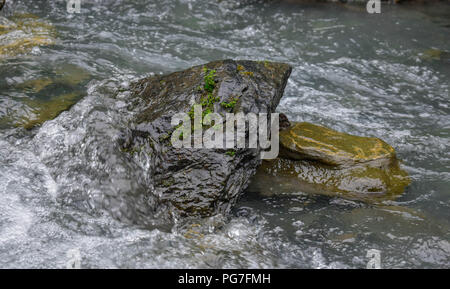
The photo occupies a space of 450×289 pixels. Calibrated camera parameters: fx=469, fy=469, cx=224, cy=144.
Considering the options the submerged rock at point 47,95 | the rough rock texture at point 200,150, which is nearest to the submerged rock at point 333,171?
the rough rock texture at point 200,150

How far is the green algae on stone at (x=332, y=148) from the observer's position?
4793mm

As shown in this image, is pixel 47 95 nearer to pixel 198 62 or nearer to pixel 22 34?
pixel 22 34

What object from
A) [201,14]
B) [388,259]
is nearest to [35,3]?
[201,14]

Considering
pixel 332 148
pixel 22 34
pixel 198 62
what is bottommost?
pixel 332 148

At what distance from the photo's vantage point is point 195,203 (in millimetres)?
4199

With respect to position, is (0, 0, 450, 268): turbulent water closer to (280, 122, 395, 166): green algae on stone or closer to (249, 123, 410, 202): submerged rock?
(249, 123, 410, 202): submerged rock

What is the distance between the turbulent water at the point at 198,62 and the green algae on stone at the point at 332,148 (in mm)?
434

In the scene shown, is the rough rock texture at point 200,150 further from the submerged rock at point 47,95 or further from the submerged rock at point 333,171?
the submerged rock at point 47,95

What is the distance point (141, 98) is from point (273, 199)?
1802mm

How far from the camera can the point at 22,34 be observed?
25.8ft

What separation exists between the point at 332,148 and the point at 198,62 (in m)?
3.51

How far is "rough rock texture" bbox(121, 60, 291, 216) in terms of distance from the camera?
4238 millimetres

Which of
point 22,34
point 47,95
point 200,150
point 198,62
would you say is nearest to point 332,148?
point 200,150
